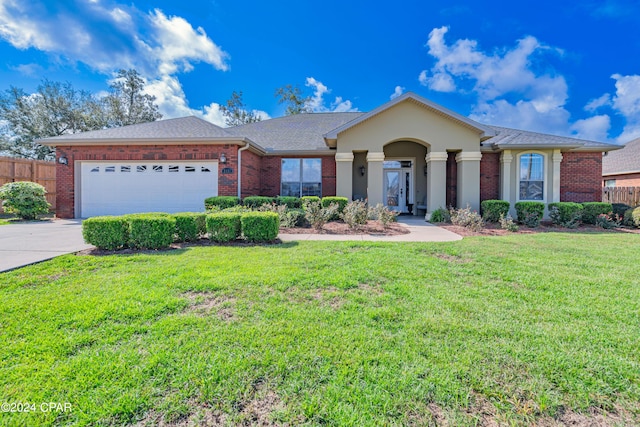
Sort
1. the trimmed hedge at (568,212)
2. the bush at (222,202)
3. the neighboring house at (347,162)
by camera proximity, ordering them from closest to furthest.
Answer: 1. the trimmed hedge at (568,212)
2. the bush at (222,202)
3. the neighboring house at (347,162)

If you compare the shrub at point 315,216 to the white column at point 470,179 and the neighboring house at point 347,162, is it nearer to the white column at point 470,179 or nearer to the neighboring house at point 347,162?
the neighboring house at point 347,162

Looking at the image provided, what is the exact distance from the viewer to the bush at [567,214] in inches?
401

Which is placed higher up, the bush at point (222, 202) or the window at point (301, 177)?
the window at point (301, 177)

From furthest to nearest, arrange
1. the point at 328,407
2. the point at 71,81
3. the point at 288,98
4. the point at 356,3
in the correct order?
the point at 288,98 → the point at 71,81 → the point at 356,3 → the point at 328,407

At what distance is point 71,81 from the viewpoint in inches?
902

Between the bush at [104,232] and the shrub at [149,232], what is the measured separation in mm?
188

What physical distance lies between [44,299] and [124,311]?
1.18 m

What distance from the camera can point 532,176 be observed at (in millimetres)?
11883

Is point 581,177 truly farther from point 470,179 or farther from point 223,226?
point 223,226

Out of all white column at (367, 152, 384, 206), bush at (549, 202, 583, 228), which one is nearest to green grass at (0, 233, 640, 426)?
bush at (549, 202, 583, 228)

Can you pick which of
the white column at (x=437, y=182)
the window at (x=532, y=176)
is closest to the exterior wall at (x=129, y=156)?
the white column at (x=437, y=182)

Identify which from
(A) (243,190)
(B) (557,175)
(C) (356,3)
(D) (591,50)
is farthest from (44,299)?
(D) (591,50)

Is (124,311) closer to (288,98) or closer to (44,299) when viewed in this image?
(44,299)

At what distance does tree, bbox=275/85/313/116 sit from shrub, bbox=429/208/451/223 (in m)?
21.2
